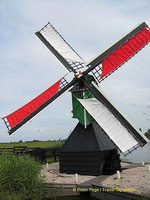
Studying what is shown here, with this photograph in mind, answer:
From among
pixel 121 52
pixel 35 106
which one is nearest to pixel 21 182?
pixel 35 106

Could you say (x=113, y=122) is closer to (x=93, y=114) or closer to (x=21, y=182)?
(x=93, y=114)

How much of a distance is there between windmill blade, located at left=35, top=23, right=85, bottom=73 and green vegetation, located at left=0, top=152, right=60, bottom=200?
20.0ft

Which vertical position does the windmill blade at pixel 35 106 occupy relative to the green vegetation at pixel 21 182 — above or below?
above

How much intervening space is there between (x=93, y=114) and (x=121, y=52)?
13.6ft

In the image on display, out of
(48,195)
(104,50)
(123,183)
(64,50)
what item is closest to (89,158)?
(123,183)

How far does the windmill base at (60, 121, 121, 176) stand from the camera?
1204cm

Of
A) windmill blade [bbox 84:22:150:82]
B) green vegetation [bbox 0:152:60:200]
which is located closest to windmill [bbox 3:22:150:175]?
windmill blade [bbox 84:22:150:82]

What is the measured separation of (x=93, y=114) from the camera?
1144 cm

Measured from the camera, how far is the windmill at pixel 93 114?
1131 cm

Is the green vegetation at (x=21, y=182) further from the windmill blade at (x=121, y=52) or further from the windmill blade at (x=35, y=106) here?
the windmill blade at (x=121, y=52)

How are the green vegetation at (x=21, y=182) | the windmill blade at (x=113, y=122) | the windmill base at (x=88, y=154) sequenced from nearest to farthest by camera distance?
the green vegetation at (x=21, y=182) < the windmill blade at (x=113, y=122) < the windmill base at (x=88, y=154)

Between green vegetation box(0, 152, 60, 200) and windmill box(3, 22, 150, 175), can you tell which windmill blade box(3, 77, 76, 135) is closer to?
windmill box(3, 22, 150, 175)

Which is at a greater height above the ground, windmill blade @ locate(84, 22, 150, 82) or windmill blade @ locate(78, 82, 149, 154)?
windmill blade @ locate(84, 22, 150, 82)

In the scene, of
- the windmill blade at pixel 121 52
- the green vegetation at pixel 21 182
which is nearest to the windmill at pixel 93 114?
the windmill blade at pixel 121 52
